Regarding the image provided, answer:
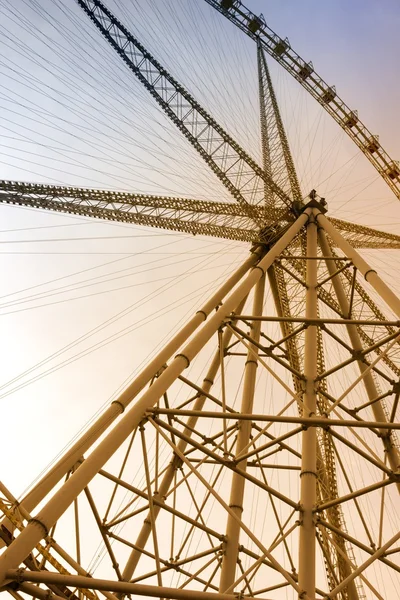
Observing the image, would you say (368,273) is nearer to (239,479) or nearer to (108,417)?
(239,479)

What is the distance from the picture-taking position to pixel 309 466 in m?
9.79

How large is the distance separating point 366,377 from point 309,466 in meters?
3.56


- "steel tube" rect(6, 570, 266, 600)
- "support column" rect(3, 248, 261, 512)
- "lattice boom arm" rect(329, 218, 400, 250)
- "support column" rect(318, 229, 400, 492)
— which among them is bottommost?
"steel tube" rect(6, 570, 266, 600)

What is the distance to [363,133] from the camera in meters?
28.9

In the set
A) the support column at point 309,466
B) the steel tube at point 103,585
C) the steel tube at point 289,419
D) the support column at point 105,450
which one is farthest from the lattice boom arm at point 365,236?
the steel tube at point 103,585

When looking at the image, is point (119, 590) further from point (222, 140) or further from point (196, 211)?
point (222, 140)

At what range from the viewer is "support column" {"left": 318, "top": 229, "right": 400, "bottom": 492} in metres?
11.2

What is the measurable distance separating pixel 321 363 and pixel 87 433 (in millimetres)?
7765

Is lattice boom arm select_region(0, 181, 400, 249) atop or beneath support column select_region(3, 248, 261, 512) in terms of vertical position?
atop

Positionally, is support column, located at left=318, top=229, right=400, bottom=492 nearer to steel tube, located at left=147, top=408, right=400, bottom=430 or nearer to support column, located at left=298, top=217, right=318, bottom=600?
support column, located at left=298, top=217, right=318, bottom=600

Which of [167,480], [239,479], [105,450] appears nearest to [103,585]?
[105,450]

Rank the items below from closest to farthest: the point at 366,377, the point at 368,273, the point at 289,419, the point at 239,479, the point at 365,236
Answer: the point at 289,419, the point at 239,479, the point at 368,273, the point at 366,377, the point at 365,236

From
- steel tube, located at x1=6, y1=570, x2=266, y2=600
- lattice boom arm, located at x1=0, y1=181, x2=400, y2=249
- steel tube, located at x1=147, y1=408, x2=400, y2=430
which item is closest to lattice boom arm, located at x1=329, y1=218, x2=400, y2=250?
lattice boom arm, located at x1=0, y1=181, x2=400, y2=249

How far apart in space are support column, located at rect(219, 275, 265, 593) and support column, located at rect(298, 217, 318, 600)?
1.11m
